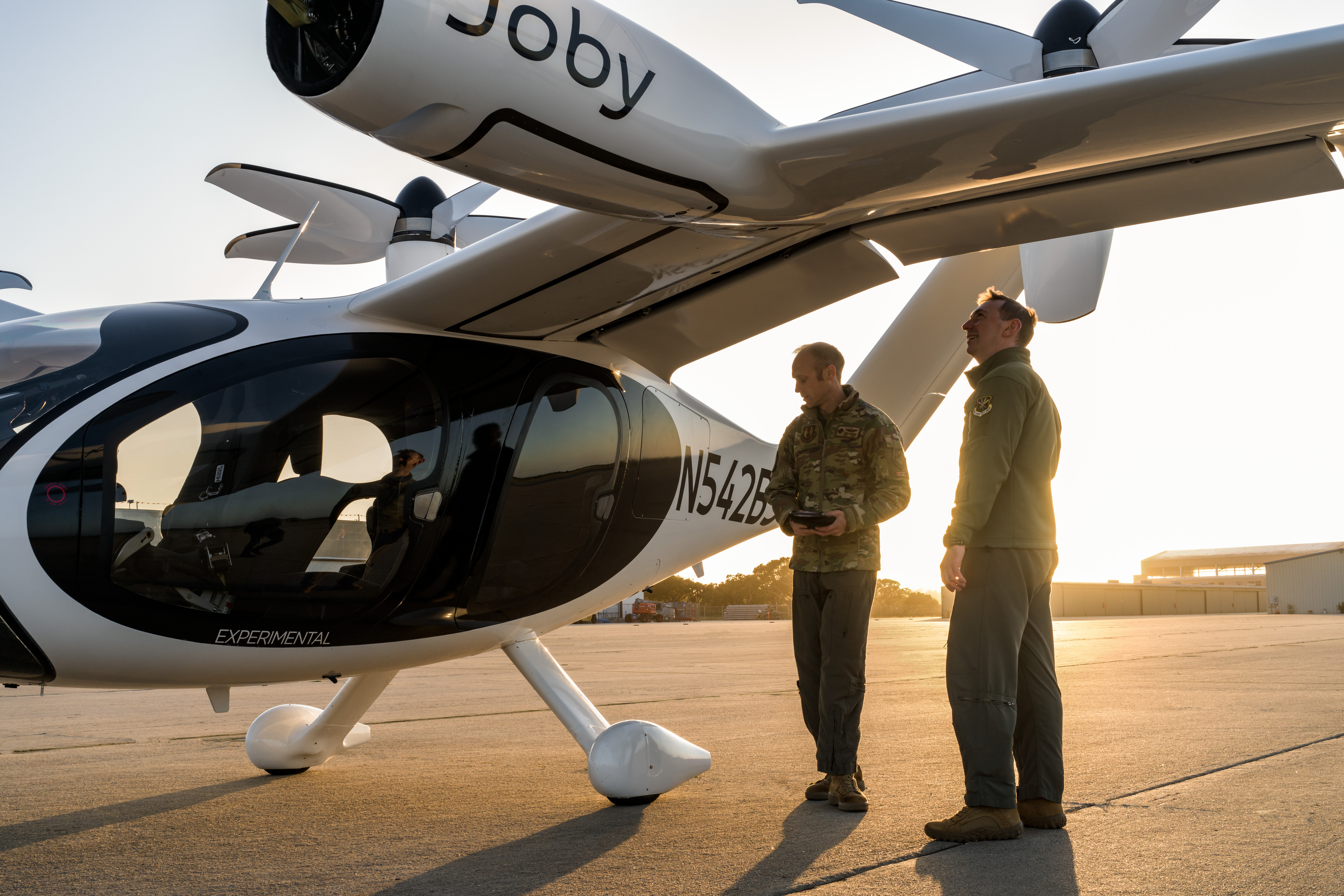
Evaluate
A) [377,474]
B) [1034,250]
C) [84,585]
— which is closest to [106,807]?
[84,585]

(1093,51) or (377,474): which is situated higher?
(1093,51)

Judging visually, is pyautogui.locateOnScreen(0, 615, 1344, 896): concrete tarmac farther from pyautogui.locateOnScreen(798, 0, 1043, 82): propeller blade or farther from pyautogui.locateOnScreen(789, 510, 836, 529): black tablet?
pyautogui.locateOnScreen(798, 0, 1043, 82): propeller blade

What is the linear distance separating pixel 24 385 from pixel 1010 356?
134 inches

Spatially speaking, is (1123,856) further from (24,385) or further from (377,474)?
(24,385)

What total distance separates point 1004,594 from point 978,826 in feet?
2.50

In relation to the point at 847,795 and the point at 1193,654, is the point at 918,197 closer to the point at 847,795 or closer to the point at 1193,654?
the point at 847,795

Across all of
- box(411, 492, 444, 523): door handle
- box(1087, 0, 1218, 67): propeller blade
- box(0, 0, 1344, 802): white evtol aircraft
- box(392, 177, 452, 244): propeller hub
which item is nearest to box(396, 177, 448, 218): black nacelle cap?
box(392, 177, 452, 244): propeller hub

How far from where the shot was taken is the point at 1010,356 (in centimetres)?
362

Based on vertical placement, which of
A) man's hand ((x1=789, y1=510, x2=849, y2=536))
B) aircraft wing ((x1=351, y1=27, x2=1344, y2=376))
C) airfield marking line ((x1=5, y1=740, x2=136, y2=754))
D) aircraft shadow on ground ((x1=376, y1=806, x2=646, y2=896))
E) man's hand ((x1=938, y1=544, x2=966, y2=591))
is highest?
aircraft wing ((x1=351, y1=27, x2=1344, y2=376))

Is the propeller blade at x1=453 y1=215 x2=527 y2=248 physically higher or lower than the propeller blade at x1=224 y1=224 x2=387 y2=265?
higher

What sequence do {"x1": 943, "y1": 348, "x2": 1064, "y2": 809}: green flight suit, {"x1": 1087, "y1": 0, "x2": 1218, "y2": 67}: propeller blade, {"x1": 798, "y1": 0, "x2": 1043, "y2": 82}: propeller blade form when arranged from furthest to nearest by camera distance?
{"x1": 798, "y1": 0, "x2": 1043, "y2": 82}: propeller blade → {"x1": 1087, "y1": 0, "x2": 1218, "y2": 67}: propeller blade → {"x1": 943, "y1": 348, "x2": 1064, "y2": 809}: green flight suit

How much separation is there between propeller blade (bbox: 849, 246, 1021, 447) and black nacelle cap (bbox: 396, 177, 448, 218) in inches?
129

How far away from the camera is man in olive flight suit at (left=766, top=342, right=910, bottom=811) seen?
13.0 ft

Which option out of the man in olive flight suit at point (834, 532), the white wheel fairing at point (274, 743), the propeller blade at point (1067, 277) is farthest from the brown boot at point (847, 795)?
the propeller blade at point (1067, 277)
